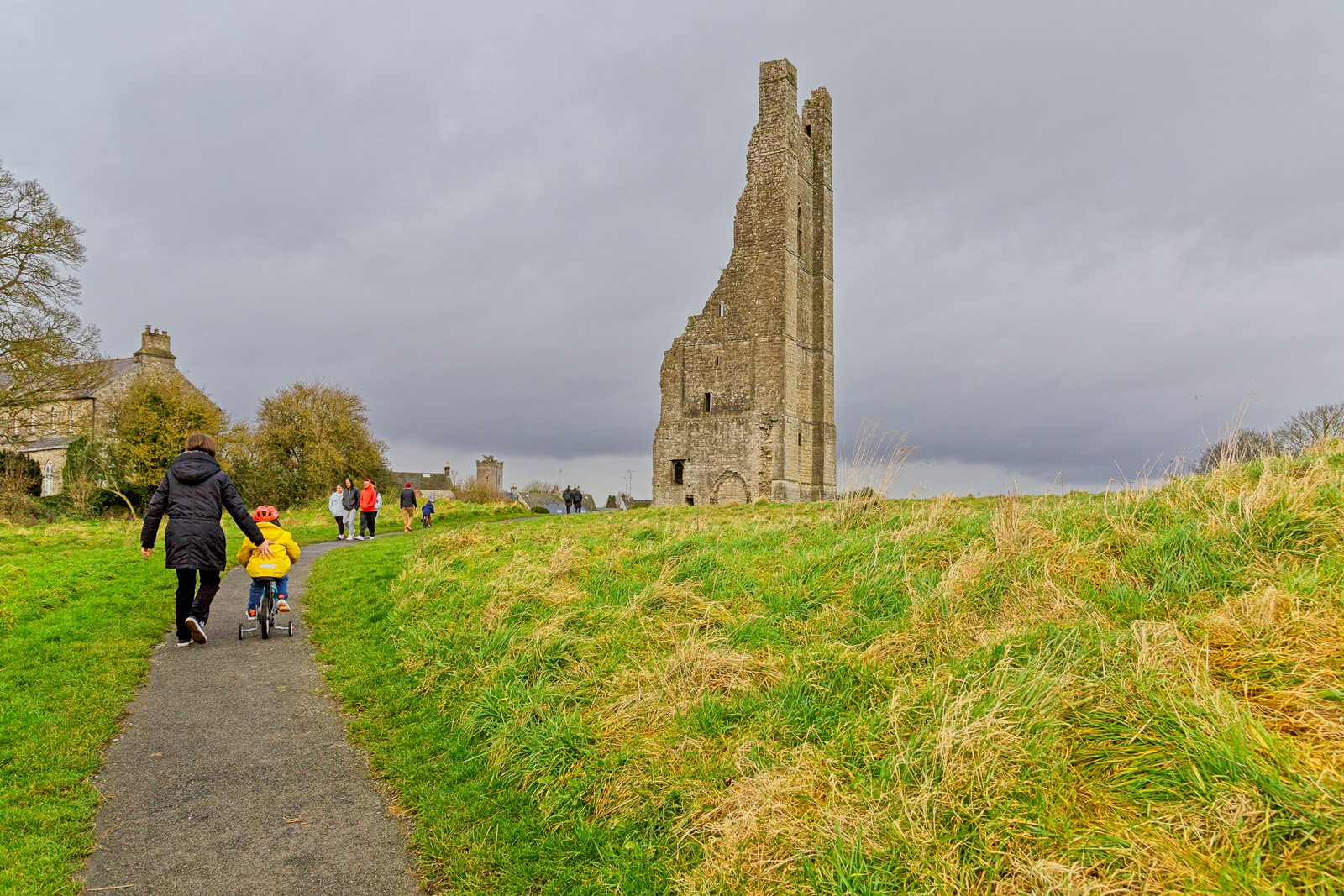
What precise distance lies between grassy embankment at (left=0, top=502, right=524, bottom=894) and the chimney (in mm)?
39619

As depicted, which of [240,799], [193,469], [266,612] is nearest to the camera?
[240,799]

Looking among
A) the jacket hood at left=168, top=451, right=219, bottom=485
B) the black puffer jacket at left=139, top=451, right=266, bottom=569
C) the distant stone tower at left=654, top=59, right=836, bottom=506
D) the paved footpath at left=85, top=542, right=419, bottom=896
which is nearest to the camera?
the paved footpath at left=85, top=542, right=419, bottom=896

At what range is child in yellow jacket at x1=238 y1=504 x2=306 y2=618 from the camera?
334 inches

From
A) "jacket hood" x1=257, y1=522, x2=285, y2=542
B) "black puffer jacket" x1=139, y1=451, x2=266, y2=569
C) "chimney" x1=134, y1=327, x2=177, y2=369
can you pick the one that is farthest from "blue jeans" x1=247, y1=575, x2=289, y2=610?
"chimney" x1=134, y1=327, x2=177, y2=369

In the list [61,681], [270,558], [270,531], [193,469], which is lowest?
[61,681]

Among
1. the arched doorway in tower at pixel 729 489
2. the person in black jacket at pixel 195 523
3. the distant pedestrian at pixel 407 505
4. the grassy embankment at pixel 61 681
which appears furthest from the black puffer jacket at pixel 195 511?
the arched doorway in tower at pixel 729 489

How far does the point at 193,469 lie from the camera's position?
7.87 metres

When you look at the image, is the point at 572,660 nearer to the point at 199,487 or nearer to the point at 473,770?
the point at 473,770

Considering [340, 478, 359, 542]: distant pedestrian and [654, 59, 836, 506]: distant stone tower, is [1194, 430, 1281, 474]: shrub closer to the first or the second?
[340, 478, 359, 542]: distant pedestrian

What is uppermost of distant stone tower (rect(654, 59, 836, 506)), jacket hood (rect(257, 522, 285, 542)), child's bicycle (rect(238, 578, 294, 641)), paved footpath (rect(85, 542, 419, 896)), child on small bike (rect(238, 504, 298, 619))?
distant stone tower (rect(654, 59, 836, 506))

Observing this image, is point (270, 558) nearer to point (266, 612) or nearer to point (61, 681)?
point (266, 612)

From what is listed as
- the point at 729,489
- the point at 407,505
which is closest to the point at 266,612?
the point at 407,505

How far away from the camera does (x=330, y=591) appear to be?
35.9 ft

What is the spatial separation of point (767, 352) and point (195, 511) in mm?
26785
